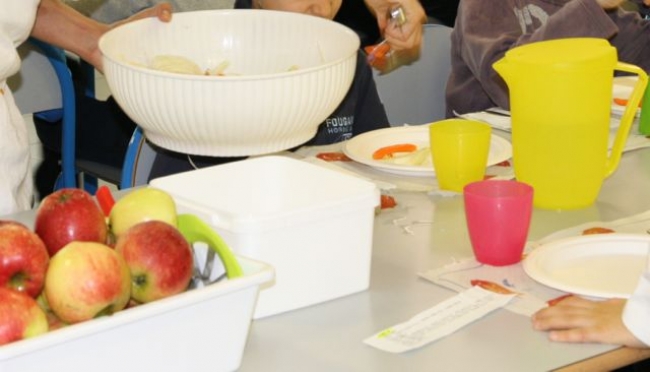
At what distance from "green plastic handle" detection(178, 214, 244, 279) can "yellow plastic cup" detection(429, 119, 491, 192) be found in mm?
504

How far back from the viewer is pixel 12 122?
1.58m

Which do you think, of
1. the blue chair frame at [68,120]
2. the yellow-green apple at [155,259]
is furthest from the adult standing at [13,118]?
the yellow-green apple at [155,259]

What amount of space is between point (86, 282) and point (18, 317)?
2.7 inches

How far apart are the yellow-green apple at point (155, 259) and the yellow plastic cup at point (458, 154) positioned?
567 mm

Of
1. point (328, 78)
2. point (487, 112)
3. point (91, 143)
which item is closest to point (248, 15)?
point (328, 78)

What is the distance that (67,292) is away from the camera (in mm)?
880

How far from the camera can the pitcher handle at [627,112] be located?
4.64ft

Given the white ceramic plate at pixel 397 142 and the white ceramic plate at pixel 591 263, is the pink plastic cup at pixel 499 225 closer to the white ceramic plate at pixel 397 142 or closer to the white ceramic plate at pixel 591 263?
the white ceramic plate at pixel 591 263

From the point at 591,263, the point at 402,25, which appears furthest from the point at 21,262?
the point at 402,25

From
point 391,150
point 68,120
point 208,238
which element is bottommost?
point 68,120

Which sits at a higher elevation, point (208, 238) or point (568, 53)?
point (568, 53)

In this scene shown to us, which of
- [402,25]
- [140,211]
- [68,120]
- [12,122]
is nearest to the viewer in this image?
[140,211]

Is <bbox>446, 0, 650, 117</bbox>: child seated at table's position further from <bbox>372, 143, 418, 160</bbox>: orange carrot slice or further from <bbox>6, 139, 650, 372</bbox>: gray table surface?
<bbox>6, 139, 650, 372</bbox>: gray table surface

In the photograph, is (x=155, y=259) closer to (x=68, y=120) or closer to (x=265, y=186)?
(x=265, y=186)
